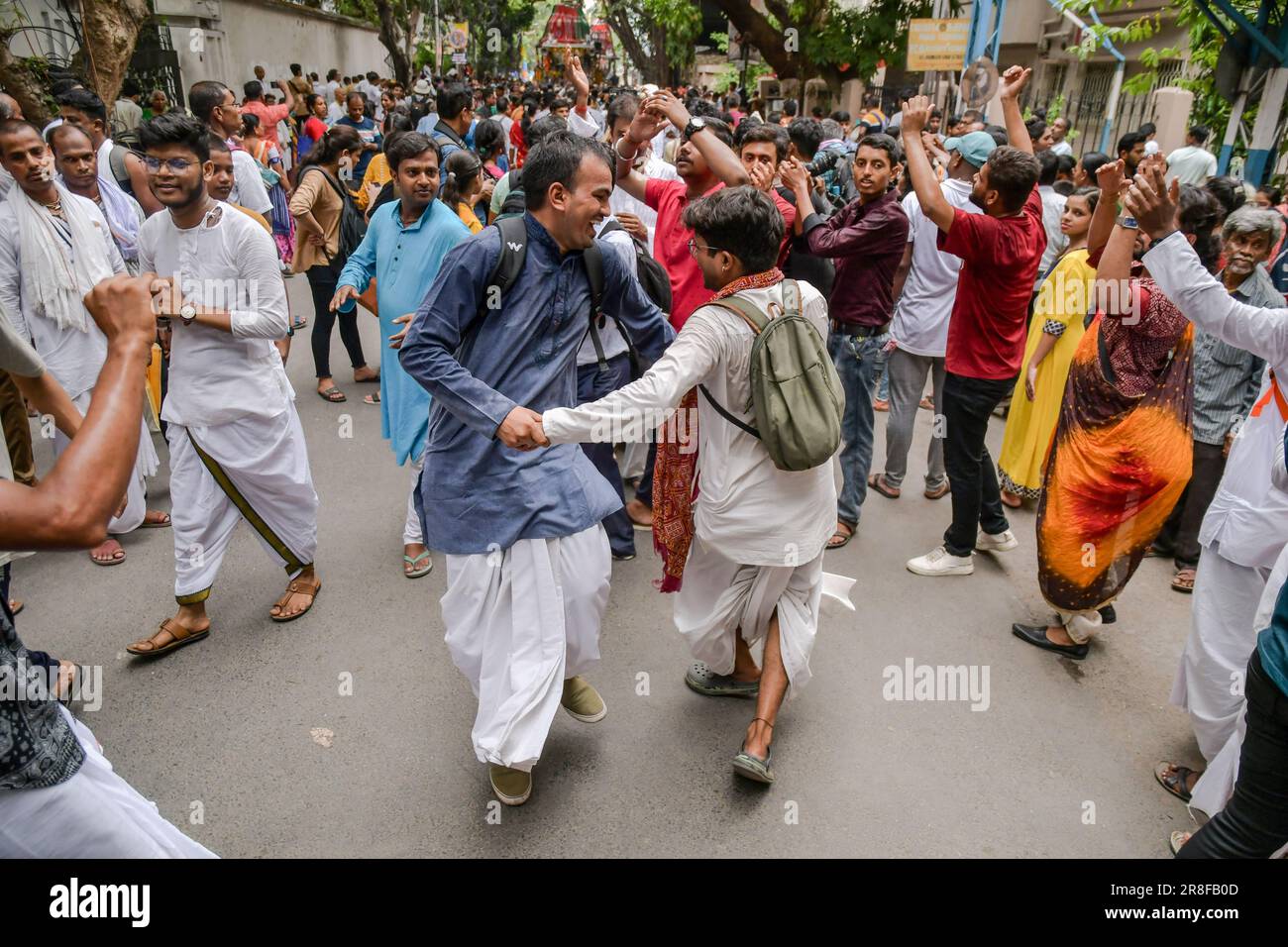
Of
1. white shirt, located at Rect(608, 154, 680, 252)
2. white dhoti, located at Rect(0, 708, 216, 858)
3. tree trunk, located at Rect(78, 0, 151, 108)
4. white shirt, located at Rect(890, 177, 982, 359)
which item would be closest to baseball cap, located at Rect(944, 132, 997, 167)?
white shirt, located at Rect(890, 177, 982, 359)

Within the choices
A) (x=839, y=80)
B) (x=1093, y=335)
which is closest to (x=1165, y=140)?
(x=1093, y=335)

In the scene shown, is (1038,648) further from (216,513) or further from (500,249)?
(216,513)

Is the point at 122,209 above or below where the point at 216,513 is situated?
above

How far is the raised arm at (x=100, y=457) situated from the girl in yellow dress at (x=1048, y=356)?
4.24m

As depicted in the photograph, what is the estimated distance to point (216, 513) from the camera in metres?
3.72

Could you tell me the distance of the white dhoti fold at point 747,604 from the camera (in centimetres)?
308

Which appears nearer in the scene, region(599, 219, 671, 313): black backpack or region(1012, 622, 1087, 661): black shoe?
region(599, 219, 671, 313): black backpack

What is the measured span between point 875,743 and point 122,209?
203 inches

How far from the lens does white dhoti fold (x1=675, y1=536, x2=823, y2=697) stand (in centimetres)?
308

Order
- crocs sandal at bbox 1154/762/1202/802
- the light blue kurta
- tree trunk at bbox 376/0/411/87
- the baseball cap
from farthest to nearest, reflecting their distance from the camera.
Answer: tree trunk at bbox 376/0/411/87
the baseball cap
the light blue kurta
crocs sandal at bbox 1154/762/1202/802

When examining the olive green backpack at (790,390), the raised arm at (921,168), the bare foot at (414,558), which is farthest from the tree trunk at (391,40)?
the olive green backpack at (790,390)

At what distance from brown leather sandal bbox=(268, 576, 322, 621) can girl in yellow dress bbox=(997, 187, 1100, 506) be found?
3.78m

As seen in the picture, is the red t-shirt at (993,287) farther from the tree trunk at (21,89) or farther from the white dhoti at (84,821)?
the tree trunk at (21,89)

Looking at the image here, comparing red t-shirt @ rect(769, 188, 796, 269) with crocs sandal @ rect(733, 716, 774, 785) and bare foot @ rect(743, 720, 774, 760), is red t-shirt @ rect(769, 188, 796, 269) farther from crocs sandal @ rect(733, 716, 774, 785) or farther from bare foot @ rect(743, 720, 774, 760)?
crocs sandal @ rect(733, 716, 774, 785)
